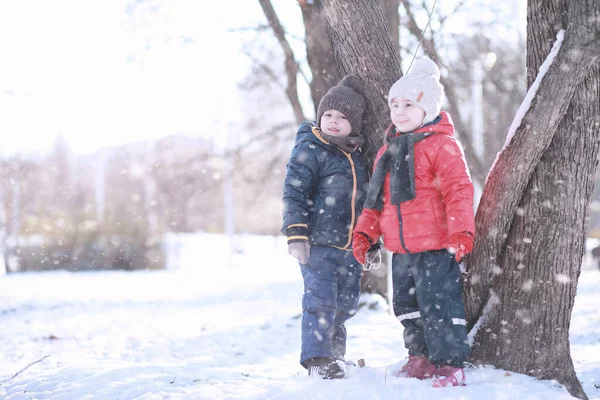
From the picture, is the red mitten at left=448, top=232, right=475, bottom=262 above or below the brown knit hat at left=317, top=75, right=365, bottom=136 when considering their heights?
below

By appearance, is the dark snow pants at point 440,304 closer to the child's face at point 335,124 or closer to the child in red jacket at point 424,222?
the child in red jacket at point 424,222

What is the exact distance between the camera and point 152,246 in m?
15.0

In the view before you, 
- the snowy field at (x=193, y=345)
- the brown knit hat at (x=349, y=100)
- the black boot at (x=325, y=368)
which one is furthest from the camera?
the brown knit hat at (x=349, y=100)

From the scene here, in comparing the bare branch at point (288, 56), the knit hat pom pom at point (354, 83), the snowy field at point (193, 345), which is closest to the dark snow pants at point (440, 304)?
the snowy field at point (193, 345)

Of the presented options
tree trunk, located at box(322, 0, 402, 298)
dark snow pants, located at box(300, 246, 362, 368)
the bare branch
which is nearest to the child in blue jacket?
dark snow pants, located at box(300, 246, 362, 368)

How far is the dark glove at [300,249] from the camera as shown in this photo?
9.82 feet

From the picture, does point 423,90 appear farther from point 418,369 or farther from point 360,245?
point 418,369

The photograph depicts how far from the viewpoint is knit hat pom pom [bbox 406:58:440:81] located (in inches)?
114

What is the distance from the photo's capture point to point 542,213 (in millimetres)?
2752

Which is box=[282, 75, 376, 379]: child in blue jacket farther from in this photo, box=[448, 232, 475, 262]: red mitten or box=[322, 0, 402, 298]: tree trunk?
box=[448, 232, 475, 262]: red mitten

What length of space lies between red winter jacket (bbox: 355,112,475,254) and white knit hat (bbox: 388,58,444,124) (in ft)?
0.31

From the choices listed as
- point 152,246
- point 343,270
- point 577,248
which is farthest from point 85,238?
point 577,248

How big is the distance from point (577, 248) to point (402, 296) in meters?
0.91

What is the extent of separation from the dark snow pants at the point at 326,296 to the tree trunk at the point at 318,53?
89.5 inches
